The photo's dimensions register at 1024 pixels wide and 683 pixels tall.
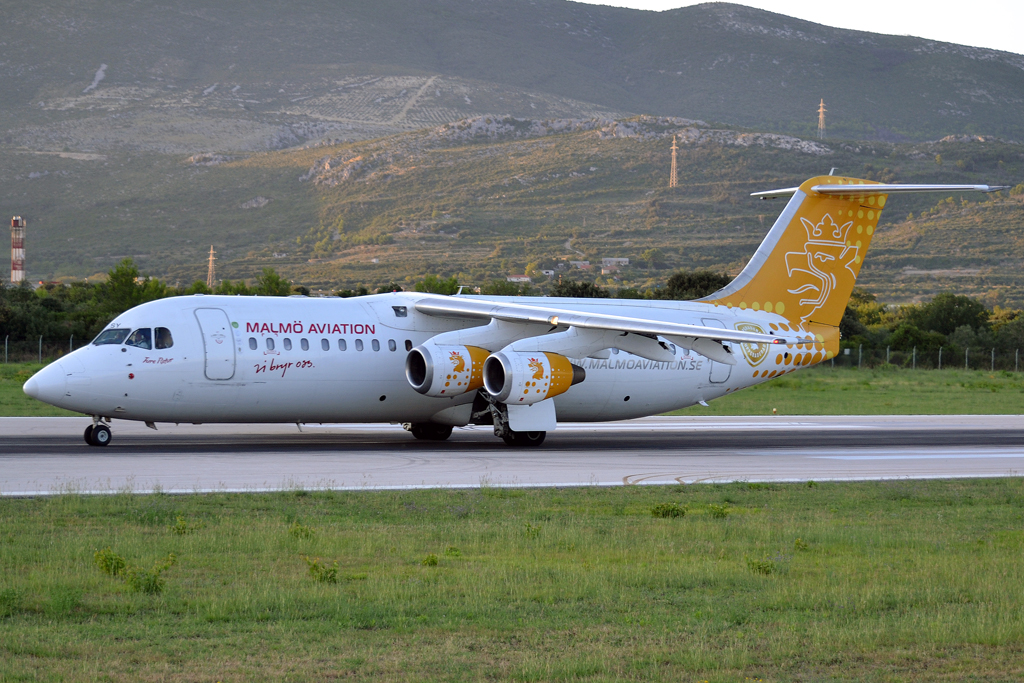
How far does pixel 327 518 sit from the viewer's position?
1431cm

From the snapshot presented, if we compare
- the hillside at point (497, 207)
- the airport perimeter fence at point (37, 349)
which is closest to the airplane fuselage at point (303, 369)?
the airport perimeter fence at point (37, 349)

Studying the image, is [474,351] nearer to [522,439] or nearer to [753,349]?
[522,439]

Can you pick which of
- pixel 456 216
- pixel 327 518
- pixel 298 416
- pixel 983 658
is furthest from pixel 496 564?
pixel 456 216

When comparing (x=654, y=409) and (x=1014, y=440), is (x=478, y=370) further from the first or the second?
(x=1014, y=440)

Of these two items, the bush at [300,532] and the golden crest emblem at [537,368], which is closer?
the bush at [300,532]

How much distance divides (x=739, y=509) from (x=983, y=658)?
7699 mm

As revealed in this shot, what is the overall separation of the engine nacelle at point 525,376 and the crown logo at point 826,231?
28.0 feet

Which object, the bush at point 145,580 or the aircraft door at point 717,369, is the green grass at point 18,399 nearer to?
the bush at point 145,580

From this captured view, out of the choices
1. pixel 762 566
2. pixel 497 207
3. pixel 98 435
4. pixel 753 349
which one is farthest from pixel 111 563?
pixel 497 207

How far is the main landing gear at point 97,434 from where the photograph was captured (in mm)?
22859

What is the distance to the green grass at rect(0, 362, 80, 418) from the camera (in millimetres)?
32344

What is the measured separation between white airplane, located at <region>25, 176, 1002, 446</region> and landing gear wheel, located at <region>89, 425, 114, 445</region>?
2cm

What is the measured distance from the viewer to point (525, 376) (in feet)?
78.6

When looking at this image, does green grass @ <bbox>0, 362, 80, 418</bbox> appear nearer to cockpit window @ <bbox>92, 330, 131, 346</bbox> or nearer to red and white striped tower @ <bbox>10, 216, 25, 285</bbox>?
cockpit window @ <bbox>92, 330, 131, 346</bbox>
